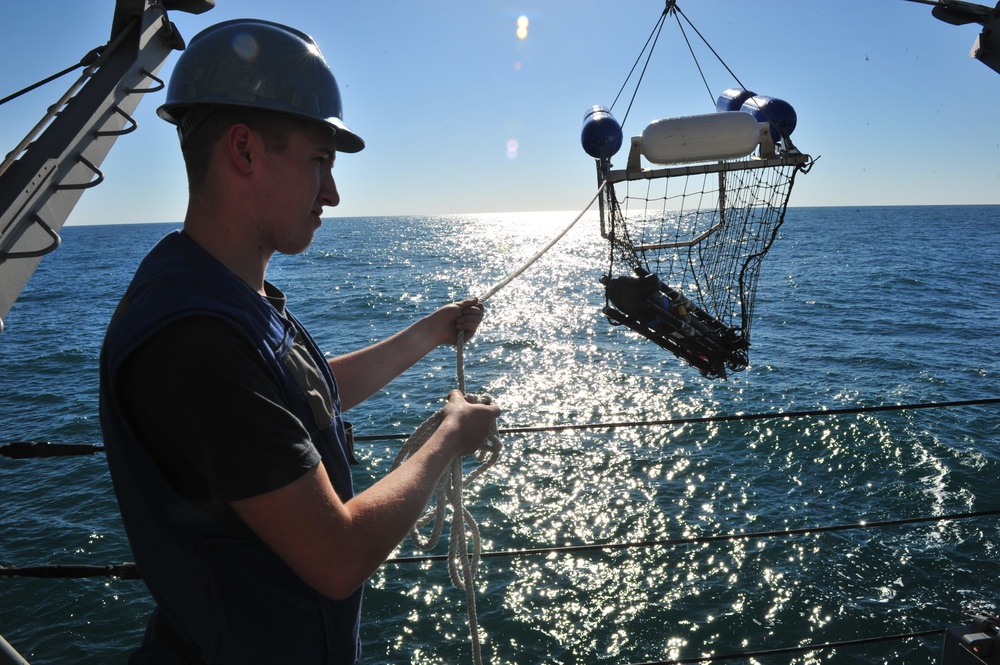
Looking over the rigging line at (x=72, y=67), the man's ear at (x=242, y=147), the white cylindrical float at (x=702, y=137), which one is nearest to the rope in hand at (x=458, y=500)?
the man's ear at (x=242, y=147)

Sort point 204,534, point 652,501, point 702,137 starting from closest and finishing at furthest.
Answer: point 204,534
point 702,137
point 652,501

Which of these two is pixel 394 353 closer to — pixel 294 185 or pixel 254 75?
pixel 294 185

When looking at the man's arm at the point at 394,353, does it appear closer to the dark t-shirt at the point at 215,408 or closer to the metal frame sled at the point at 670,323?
the dark t-shirt at the point at 215,408

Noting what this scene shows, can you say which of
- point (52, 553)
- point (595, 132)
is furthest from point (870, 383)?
point (52, 553)

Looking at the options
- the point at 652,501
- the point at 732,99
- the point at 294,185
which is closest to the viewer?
the point at 294,185

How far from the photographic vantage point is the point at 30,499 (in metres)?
12.0

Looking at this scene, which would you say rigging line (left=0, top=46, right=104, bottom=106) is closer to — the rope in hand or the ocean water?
the rope in hand

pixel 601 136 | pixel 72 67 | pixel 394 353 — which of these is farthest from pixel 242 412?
pixel 601 136

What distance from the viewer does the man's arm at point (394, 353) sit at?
2.25m

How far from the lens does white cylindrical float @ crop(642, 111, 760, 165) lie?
535 centimetres

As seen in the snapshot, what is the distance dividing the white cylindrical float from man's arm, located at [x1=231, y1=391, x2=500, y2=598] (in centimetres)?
474

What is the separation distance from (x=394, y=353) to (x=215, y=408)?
1.25 m

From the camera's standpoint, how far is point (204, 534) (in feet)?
4.28

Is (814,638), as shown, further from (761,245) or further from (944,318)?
(944,318)
